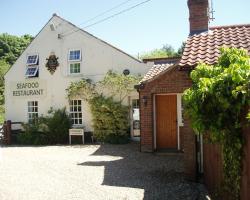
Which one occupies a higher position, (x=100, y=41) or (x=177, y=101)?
(x=100, y=41)

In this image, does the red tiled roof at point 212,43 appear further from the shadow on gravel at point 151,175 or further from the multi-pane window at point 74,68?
the multi-pane window at point 74,68

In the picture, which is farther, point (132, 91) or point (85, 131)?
point (85, 131)

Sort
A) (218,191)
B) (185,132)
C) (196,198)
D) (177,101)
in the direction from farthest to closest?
(177,101), (185,132), (196,198), (218,191)

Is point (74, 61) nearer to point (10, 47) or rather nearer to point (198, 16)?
point (198, 16)

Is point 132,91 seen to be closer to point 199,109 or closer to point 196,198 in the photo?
point 196,198

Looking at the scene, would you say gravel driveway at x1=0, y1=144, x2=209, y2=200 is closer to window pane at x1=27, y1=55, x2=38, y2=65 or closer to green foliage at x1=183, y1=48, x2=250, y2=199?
green foliage at x1=183, y1=48, x2=250, y2=199

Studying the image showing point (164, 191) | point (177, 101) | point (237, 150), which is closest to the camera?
point (237, 150)

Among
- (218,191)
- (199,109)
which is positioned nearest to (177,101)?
(218,191)

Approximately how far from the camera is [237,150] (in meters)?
4.89

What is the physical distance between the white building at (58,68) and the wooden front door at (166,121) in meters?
3.44

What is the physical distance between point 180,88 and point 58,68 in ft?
29.2

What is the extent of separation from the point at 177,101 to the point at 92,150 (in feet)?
14.1

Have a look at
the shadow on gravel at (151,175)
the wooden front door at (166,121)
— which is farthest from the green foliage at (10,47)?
the shadow on gravel at (151,175)

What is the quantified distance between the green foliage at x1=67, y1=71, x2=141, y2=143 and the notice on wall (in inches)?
106
